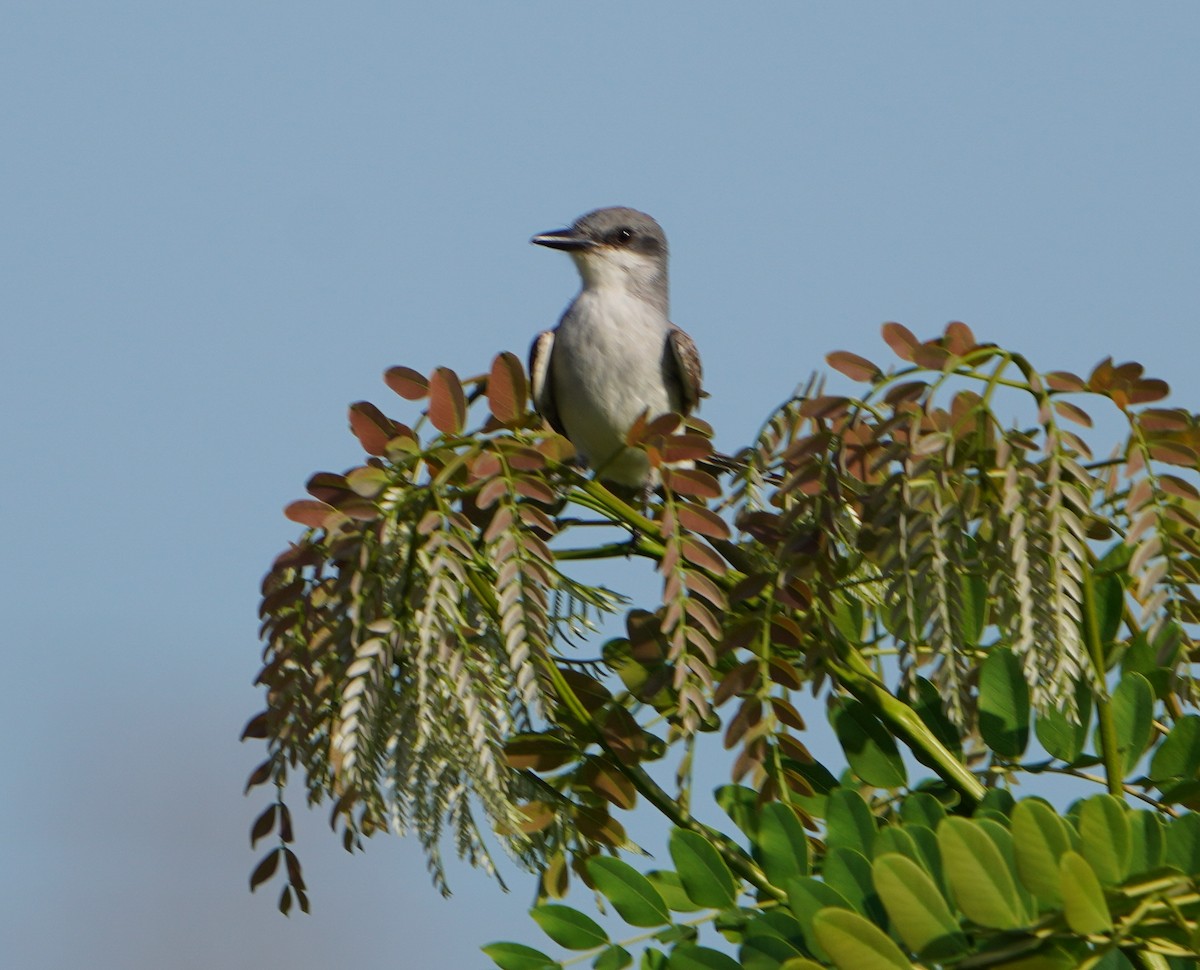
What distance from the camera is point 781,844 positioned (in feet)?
8.74

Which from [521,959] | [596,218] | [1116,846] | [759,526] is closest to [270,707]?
[521,959]

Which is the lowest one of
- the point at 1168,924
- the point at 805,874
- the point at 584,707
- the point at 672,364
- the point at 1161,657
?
the point at 1168,924

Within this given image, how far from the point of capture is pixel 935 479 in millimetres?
2518

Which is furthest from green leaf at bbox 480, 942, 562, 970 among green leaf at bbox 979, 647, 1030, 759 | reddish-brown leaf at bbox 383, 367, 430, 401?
reddish-brown leaf at bbox 383, 367, 430, 401

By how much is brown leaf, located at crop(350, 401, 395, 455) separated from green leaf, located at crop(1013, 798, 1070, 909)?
1318mm

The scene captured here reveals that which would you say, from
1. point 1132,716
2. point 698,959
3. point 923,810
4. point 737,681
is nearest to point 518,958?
point 698,959

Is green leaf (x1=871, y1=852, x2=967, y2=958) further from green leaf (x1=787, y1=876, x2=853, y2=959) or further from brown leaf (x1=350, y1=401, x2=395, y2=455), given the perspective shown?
brown leaf (x1=350, y1=401, x2=395, y2=455)

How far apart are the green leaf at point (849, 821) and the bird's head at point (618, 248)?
368cm

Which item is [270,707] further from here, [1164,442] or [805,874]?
[1164,442]

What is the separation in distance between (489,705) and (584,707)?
32 cm

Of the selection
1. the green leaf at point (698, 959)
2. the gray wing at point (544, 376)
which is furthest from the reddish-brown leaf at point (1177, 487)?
the gray wing at point (544, 376)

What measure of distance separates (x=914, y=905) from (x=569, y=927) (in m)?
0.73

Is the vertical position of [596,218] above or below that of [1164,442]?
above

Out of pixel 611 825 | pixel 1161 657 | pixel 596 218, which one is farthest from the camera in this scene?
pixel 596 218
